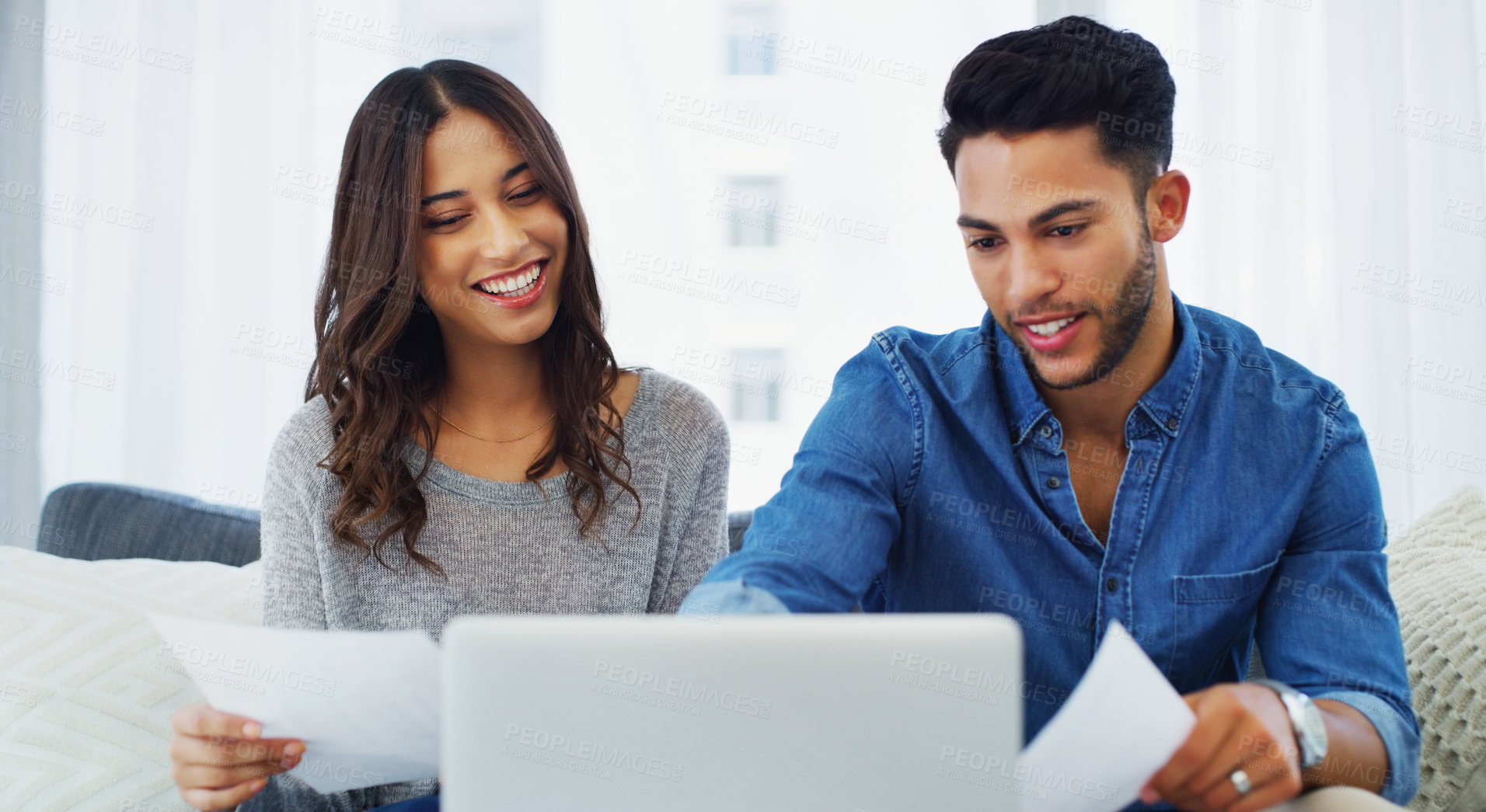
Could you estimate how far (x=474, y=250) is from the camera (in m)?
1.48

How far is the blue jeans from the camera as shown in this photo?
1.22 metres

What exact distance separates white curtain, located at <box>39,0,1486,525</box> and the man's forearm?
159 centimetres

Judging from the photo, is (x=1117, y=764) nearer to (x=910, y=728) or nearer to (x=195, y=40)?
(x=910, y=728)

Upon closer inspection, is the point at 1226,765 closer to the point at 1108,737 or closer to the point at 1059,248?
the point at 1108,737

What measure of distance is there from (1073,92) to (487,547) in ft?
3.11

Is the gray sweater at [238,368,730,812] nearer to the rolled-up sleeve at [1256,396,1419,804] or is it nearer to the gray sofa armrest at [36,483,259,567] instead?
the gray sofa armrest at [36,483,259,567]

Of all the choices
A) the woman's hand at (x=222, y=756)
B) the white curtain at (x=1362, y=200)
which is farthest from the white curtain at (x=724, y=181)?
the woman's hand at (x=222, y=756)

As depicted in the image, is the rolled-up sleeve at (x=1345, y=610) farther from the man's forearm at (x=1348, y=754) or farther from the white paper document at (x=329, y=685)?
the white paper document at (x=329, y=685)

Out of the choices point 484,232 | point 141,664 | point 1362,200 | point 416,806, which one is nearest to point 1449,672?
point 416,806

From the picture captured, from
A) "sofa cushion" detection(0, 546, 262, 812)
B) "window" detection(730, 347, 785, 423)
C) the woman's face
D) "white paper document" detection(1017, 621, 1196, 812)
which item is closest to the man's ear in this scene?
"white paper document" detection(1017, 621, 1196, 812)

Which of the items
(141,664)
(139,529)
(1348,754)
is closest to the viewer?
(1348,754)

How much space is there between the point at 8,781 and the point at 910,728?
3.78 ft

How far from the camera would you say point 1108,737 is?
76 cm

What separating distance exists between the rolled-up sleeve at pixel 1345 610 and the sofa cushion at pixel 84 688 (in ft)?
4.19
